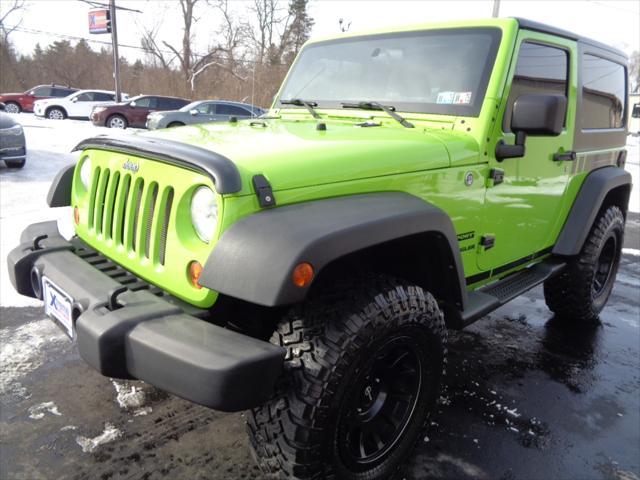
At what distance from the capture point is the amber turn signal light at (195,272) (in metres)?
1.86

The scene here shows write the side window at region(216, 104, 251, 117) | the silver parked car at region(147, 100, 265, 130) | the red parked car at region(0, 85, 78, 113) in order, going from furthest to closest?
the red parked car at region(0, 85, 78, 113) < the side window at region(216, 104, 251, 117) < the silver parked car at region(147, 100, 265, 130)

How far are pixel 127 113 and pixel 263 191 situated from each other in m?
18.9

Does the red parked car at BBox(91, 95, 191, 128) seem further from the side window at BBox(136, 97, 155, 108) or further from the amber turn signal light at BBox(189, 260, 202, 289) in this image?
the amber turn signal light at BBox(189, 260, 202, 289)

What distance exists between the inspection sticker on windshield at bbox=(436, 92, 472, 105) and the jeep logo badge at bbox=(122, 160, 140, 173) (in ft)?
5.23

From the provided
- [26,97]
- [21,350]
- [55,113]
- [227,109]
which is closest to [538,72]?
[21,350]

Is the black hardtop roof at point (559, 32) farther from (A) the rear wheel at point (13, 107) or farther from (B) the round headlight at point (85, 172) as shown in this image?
(A) the rear wheel at point (13, 107)

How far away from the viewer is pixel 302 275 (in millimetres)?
1603

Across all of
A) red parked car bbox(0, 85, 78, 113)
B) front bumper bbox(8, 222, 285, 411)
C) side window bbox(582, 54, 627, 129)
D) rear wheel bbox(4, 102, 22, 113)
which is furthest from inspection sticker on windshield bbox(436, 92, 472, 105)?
rear wheel bbox(4, 102, 22, 113)

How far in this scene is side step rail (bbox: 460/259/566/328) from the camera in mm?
2588

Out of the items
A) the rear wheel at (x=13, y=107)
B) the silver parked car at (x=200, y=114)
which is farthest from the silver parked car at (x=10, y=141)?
the rear wheel at (x=13, y=107)

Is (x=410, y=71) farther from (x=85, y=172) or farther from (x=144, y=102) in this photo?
(x=144, y=102)

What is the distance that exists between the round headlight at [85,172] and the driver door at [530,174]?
2073mm

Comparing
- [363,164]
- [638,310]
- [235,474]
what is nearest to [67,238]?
[235,474]

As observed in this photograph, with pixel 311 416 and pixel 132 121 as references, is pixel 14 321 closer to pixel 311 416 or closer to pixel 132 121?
pixel 311 416
